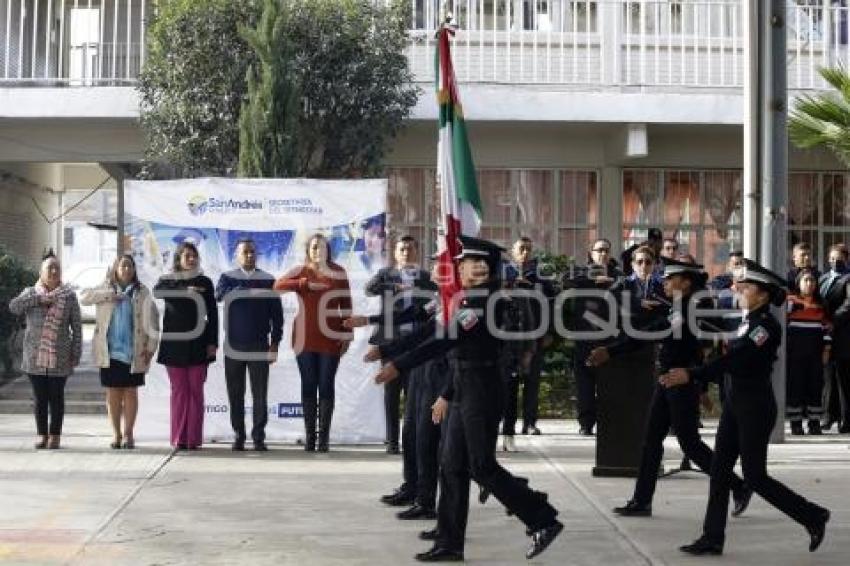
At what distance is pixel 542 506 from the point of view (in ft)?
25.7

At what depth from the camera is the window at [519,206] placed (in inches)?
743

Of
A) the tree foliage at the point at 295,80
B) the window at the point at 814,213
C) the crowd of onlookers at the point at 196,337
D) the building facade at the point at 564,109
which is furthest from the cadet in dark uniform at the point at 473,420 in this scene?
the window at the point at 814,213

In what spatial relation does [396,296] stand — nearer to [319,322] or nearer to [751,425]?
[319,322]

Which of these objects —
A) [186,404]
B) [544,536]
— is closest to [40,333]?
[186,404]

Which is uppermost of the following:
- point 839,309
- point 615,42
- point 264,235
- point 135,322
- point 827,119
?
point 615,42

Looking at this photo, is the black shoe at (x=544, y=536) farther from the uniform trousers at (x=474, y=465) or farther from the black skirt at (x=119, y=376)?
the black skirt at (x=119, y=376)

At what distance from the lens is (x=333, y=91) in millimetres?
16703

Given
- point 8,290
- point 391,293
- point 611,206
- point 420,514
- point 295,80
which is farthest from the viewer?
point 611,206

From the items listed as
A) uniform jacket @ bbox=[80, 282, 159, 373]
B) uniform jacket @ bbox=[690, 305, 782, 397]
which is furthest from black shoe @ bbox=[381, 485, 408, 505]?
uniform jacket @ bbox=[80, 282, 159, 373]

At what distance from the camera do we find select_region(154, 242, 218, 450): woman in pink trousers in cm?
1280

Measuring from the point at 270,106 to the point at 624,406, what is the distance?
6.40 m

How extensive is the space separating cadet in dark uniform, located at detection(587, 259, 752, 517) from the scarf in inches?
232

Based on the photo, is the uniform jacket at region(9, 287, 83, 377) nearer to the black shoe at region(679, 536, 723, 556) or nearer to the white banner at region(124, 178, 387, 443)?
the white banner at region(124, 178, 387, 443)

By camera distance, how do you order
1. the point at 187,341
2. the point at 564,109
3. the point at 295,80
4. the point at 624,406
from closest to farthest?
the point at 624,406 → the point at 187,341 → the point at 295,80 → the point at 564,109
